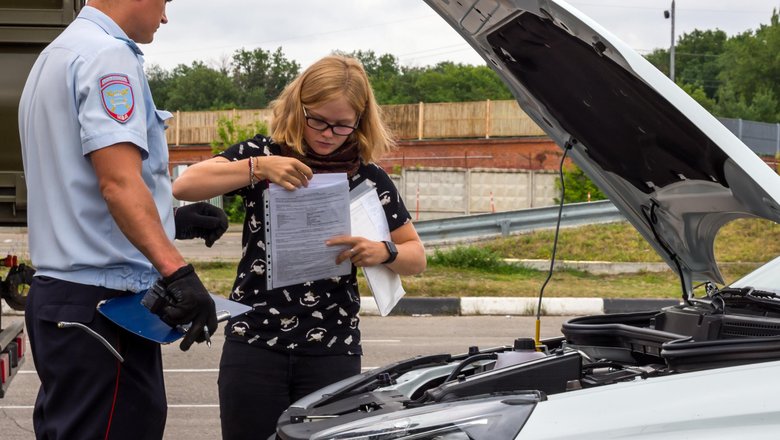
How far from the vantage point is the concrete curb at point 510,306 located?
39.9ft

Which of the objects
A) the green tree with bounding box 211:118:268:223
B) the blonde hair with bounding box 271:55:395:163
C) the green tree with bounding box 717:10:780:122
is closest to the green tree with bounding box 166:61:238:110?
the green tree with bounding box 717:10:780:122

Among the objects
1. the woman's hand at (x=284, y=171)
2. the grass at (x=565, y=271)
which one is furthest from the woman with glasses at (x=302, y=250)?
the grass at (x=565, y=271)

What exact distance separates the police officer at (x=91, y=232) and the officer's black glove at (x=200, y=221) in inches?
20.6

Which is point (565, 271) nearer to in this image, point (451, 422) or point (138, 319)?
point (138, 319)

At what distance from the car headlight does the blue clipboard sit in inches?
21.4

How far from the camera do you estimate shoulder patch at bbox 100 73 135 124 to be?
2809 millimetres

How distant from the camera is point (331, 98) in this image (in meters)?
3.48

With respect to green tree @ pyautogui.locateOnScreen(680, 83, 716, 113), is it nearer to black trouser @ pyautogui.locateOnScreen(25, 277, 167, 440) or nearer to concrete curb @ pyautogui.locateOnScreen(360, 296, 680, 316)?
concrete curb @ pyautogui.locateOnScreen(360, 296, 680, 316)

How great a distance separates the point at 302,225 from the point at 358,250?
8.0 inches

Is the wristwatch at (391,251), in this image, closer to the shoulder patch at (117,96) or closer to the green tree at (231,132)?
the shoulder patch at (117,96)

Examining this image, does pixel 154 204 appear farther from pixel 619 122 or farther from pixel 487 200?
pixel 487 200

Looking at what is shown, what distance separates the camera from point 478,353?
3.30 metres

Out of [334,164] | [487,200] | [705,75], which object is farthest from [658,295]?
[705,75]

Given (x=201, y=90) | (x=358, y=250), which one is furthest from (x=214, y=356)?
(x=201, y=90)
